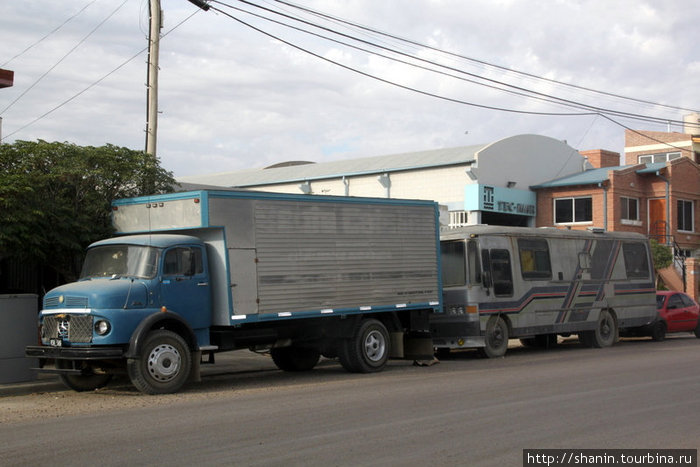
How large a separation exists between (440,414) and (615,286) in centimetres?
1352

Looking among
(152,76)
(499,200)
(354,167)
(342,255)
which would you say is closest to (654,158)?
(499,200)

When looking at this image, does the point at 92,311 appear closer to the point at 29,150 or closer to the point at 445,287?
the point at 29,150

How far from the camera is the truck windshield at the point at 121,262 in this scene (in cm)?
1295

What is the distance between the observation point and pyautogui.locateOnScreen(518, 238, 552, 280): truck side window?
19359 millimetres

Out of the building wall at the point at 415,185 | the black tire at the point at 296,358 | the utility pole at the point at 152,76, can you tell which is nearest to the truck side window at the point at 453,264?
the black tire at the point at 296,358

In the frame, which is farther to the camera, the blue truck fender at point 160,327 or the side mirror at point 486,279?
the side mirror at point 486,279

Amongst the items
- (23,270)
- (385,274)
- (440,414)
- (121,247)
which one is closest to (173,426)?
(440,414)

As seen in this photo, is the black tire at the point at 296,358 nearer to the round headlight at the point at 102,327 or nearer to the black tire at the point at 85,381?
the black tire at the point at 85,381

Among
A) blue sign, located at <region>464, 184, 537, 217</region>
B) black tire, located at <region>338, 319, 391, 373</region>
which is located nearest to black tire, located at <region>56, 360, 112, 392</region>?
black tire, located at <region>338, 319, 391, 373</region>

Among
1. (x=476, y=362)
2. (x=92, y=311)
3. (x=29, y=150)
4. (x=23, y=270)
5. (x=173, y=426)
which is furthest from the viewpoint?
(x=23, y=270)

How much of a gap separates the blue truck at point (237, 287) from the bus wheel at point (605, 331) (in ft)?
23.0

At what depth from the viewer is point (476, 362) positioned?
1744 centimetres

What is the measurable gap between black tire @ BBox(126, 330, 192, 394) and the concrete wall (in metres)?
2.64

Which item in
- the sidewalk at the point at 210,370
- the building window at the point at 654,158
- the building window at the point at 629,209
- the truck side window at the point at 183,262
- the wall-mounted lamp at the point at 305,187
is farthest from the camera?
the building window at the point at 654,158
